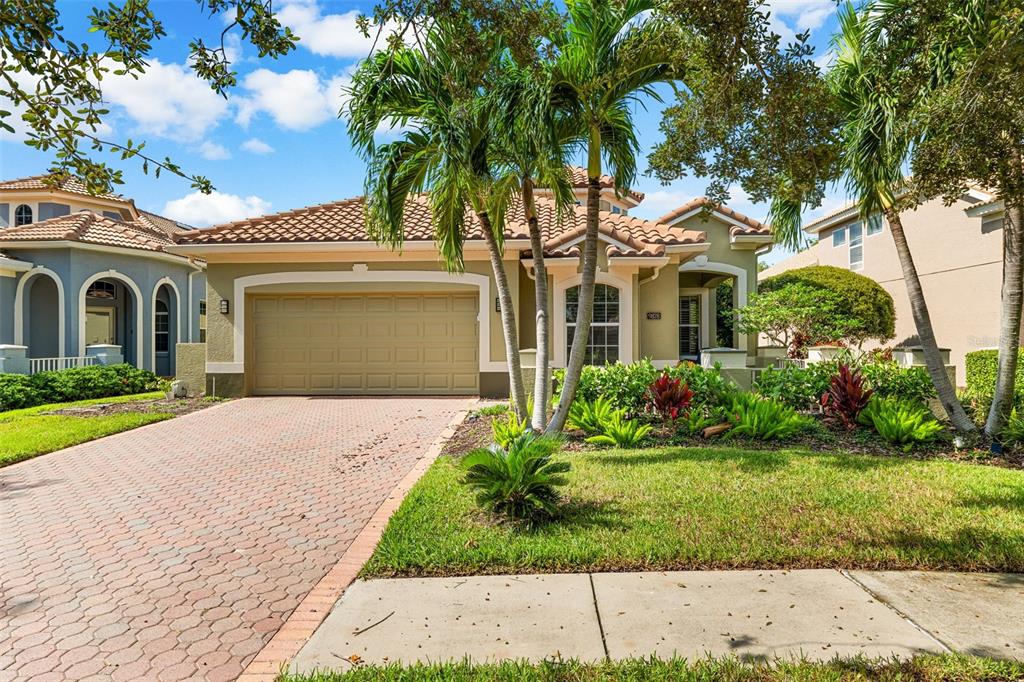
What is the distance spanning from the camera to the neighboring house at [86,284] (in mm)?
16281

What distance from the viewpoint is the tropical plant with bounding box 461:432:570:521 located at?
16.4 feet

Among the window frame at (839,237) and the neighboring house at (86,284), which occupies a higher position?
the window frame at (839,237)

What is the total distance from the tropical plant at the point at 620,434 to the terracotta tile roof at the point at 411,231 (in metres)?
5.43

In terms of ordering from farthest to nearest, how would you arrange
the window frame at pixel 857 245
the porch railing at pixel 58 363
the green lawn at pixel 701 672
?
the window frame at pixel 857 245
the porch railing at pixel 58 363
the green lawn at pixel 701 672

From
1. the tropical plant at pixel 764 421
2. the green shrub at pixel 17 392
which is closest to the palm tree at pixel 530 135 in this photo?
the tropical plant at pixel 764 421

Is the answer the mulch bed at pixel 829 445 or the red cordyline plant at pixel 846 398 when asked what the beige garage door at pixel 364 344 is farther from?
the red cordyline plant at pixel 846 398

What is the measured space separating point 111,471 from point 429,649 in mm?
6149

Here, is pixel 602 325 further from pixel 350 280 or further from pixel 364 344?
pixel 350 280

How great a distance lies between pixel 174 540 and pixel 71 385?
12.1 metres

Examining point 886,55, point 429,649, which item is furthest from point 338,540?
point 886,55

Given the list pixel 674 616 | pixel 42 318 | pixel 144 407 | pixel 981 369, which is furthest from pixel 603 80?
pixel 42 318

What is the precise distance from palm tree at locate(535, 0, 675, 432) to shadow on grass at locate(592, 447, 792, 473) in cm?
225

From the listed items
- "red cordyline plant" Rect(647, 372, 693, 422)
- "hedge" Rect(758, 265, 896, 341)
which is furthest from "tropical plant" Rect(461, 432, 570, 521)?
"hedge" Rect(758, 265, 896, 341)

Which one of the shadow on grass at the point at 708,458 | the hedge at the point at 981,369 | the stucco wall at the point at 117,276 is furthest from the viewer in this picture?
the stucco wall at the point at 117,276
